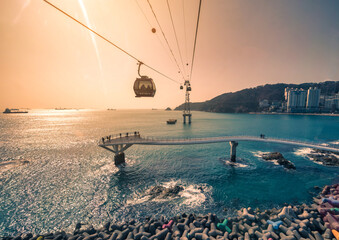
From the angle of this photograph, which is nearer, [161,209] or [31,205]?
[161,209]

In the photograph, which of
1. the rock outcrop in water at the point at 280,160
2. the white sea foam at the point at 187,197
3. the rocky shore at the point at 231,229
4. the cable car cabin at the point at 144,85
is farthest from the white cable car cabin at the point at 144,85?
the rock outcrop in water at the point at 280,160

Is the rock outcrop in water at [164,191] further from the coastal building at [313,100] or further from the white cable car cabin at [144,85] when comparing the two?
the coastal building at [313,100]

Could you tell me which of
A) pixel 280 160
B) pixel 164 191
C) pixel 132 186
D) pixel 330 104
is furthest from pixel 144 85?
pixel 330 104

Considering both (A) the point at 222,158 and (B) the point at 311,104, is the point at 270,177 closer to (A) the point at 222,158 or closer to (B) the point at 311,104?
(A) the point at 222,158

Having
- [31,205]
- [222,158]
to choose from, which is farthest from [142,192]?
[222,158]

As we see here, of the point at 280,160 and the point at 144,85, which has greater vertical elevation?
the point at 144,85

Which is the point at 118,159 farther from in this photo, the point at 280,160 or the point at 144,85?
the point at 280,160

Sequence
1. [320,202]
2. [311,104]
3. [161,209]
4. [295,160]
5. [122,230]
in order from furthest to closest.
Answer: [311,104], [295,160], [161,209], [320,202], [122,230]

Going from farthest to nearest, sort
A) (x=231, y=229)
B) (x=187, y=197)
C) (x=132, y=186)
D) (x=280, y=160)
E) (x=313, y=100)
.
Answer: (x=313, y=100) < (x=280, y=160) < (x=132, y=186) < (x=187, y=197) < (x=231, y=229)

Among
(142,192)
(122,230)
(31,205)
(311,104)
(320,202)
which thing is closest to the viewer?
(122,230)
